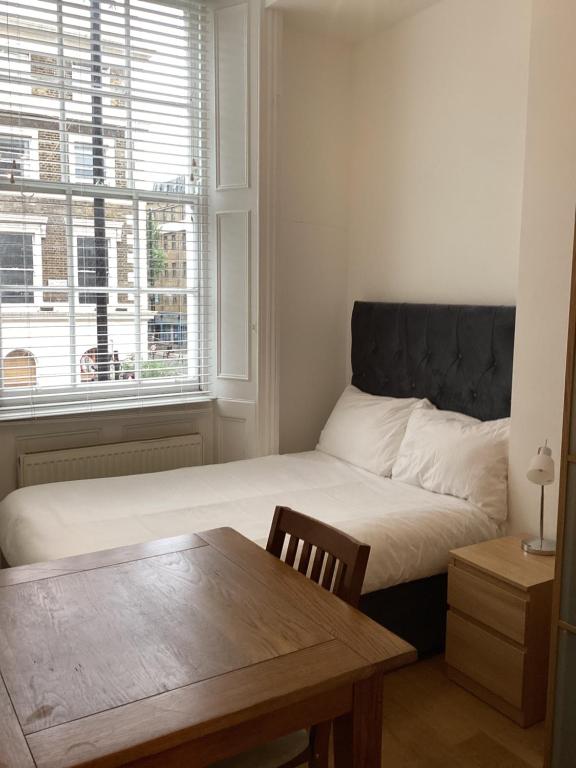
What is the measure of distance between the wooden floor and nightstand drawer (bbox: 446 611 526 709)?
9 centimetres

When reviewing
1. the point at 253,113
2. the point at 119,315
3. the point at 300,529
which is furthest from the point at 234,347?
the point at 300,529

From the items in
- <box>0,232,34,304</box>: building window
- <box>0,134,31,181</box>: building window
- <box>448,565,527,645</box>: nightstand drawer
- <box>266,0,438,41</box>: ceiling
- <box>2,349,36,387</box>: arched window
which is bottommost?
<box>448,565,527,645</box>: nightstand drawer

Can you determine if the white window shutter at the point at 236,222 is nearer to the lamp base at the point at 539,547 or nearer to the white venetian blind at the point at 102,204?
the white venetian blind at the point at 102,204

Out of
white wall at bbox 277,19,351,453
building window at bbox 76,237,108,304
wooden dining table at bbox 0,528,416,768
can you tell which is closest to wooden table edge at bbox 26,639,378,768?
wooden dining table at bbox 0,528,416,768

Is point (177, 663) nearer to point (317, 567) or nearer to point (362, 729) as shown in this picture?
point (362, 729)

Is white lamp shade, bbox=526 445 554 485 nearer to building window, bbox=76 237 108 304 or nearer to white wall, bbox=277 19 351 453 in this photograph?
white wall, bbox=277 19 351 453

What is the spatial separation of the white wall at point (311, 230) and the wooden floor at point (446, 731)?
1713mm

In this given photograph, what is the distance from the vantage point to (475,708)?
94.3 inches

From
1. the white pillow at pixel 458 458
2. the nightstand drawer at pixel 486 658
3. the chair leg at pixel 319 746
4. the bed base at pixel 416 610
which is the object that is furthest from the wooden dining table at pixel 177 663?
the white pillow at pixel 458 458

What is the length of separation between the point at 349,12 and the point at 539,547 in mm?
2687

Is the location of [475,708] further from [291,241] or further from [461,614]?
[291,241]

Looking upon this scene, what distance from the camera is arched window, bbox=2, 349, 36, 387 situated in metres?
3.27

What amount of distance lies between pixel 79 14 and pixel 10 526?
238 centimetres

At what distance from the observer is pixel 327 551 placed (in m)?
1.71
